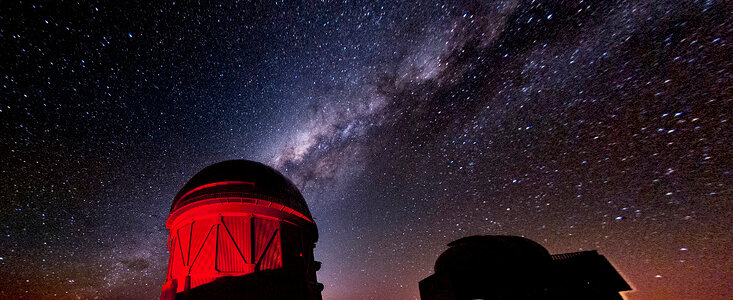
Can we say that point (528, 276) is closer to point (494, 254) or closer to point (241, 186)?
point (494, 254)

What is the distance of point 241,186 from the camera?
9.55 metres

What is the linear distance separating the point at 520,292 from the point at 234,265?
Result: 38.0 feet

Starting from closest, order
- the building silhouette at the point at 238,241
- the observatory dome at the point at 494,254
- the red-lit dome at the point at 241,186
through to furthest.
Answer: the building silhouette at the point at 238,241
the red-lit dome at the point at 241,186
the observatory dome at the point at 494,254

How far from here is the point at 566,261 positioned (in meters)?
10.3

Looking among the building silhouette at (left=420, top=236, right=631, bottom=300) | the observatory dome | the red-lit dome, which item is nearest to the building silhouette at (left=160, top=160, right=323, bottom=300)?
the red-lit dome

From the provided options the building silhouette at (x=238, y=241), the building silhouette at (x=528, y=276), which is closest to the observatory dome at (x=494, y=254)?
the building silhouette at (x=528, y=276)

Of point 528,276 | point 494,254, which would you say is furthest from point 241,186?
point 528,276

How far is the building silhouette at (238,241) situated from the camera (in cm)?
796

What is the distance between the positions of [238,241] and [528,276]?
12136mm

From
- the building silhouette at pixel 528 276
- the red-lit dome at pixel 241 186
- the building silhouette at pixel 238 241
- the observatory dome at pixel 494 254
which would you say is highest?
the red-lit dome at pixel 241 186

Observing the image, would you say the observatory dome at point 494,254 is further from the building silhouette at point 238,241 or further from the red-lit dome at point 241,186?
the red-lit dome at point 241,186

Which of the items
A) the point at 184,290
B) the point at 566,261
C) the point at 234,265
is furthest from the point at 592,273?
the point at 184,290

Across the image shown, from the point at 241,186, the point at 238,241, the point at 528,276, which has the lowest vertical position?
the point at 528,276

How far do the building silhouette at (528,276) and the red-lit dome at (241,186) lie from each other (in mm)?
7740
